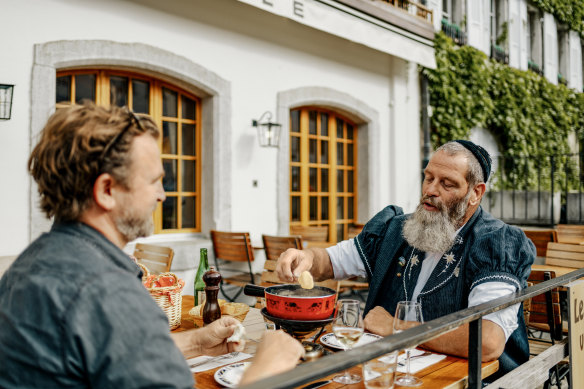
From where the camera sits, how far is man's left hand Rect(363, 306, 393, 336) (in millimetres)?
2023

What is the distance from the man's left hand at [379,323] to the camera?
2.02 m

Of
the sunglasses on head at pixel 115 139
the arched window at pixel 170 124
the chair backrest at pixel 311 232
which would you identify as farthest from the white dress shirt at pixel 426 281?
Result: the chair backrest at pixel 311 232

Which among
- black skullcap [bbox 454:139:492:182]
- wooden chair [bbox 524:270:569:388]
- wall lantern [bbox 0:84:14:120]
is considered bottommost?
wooden chair [bbox 524:270:569:388]

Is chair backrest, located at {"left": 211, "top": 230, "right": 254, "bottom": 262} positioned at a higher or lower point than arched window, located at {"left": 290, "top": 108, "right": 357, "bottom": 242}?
lower

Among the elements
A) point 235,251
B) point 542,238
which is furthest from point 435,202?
point 542,238

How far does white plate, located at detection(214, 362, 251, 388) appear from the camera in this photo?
1.54 metres

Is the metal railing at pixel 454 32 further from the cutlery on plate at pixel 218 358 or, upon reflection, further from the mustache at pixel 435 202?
the cutlery on plate at pixel 218 358

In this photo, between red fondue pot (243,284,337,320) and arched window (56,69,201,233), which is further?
arched window (56,69,201,233)

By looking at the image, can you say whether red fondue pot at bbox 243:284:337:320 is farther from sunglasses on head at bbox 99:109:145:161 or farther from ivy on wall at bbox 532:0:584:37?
ivy on wall at bbox 532:0:584:37

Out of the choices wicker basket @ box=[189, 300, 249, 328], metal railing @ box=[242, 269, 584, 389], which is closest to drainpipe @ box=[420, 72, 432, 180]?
wicker basket @ box=[189, 300, 249, 328]

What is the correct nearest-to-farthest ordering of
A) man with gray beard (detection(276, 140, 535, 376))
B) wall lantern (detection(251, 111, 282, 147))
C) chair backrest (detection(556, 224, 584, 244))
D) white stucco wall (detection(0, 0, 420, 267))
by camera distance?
man with gray beard (detection(276, 140, 535, 376)) → white stucco wall (detection(0, 0, 420, 267)) → chair backrest (detection(556, 224, 584, 244)) → wall lantern (detection(251, 111, 282, 147))

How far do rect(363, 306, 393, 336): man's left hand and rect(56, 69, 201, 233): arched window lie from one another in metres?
4.27

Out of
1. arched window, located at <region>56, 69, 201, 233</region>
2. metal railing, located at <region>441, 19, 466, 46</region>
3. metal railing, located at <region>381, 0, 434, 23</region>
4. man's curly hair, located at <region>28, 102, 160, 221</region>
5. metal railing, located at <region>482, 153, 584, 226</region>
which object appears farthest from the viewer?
metal railing, located at <region>441, 19, 466, 46</region>

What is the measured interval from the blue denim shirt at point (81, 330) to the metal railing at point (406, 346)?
23cm
